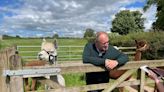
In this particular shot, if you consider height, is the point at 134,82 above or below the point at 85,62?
below

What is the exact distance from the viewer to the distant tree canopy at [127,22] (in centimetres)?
7562

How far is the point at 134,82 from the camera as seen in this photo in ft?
16.1

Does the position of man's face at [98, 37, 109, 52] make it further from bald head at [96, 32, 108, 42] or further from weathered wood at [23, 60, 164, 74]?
weathered wood at [23, 60, 164, 74]

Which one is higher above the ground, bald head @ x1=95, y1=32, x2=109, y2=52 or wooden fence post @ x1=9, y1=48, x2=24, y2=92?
bald head @ x1=95, y1=32, x2=109, y2=52

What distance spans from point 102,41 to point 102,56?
0.97 ft

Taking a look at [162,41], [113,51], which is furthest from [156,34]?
[113,51]

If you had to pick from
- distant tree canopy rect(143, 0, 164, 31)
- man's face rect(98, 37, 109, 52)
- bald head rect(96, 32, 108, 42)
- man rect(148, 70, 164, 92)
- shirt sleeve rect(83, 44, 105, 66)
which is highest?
distant tree canopy rect(143, 0, 164, 31)

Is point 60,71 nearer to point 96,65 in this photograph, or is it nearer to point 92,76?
point 96,65

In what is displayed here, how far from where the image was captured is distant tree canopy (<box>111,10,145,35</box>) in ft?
248

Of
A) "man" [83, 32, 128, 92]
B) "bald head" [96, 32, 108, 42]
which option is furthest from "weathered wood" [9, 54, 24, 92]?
"bald head" [96, 32, 108, 42]

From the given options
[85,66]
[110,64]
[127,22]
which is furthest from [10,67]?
[127,22]

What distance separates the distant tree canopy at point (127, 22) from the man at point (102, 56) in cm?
6874

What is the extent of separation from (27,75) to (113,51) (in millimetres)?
1521

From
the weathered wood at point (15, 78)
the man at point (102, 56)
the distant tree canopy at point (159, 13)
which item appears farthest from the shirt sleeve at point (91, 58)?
the distant tree canopy at point (159, 13)
